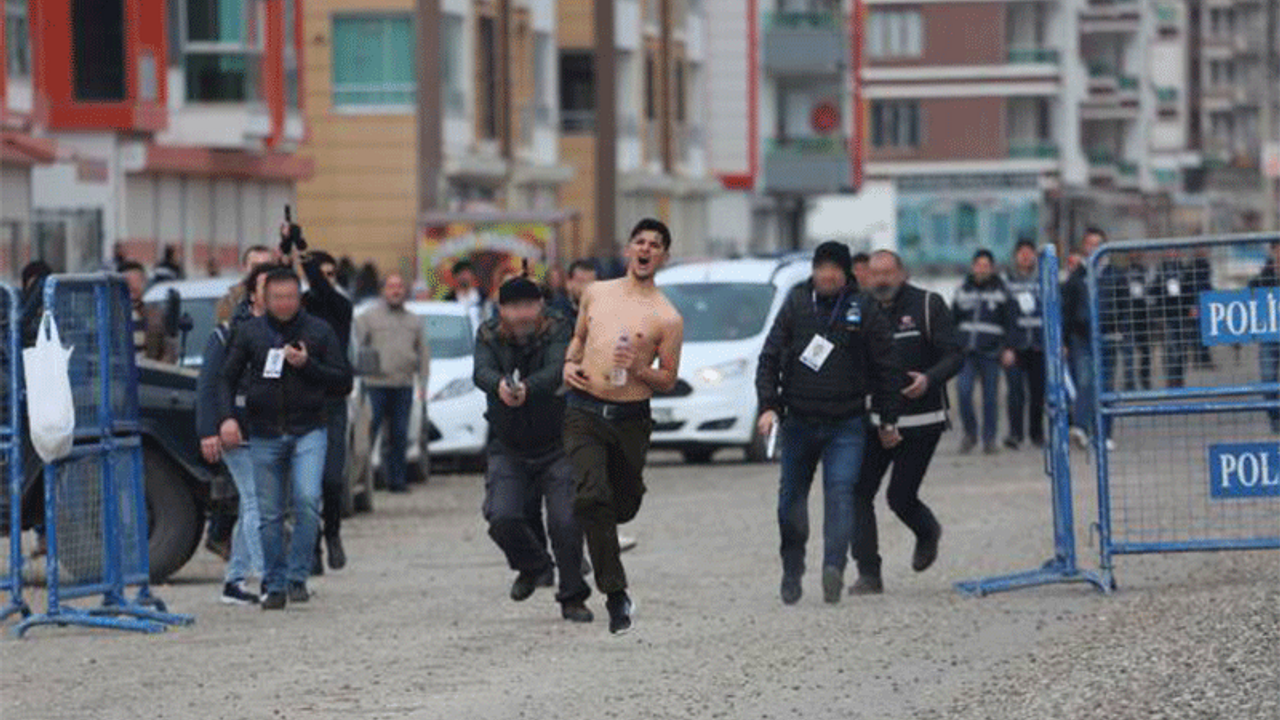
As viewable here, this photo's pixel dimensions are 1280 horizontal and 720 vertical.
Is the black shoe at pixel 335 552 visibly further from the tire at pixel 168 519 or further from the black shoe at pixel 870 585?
the black shoe at pixel 870 585

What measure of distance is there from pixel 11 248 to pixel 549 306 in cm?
2681

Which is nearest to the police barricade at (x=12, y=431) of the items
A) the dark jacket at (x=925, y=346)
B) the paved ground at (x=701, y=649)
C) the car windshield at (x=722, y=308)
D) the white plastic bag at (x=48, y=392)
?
the white plastic bag at (x=48, y=392)

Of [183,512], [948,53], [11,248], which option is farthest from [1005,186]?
[183,512]

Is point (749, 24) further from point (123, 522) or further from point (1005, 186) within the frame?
point (123, 522)

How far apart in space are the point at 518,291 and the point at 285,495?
2006 millimetres

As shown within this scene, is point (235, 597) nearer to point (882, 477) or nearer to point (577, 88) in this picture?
point (882, 477)

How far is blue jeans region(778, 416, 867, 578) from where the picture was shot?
19141 mm

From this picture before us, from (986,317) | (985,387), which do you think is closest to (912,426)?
(985,387)

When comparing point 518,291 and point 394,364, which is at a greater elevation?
point 518,291

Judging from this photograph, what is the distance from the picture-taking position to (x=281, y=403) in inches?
758

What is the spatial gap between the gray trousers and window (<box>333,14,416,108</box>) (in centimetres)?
4598

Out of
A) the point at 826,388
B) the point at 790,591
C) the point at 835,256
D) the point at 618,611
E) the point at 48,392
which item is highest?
the point at 835,256

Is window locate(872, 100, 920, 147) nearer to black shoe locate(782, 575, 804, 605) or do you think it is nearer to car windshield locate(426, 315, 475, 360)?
car windshield locate(426, 315, 475, 360)

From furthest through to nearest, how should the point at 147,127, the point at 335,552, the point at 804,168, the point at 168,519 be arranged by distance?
the point at 804,168 → the point at 147,127 → the point at 335,552 → the point at 168,519
